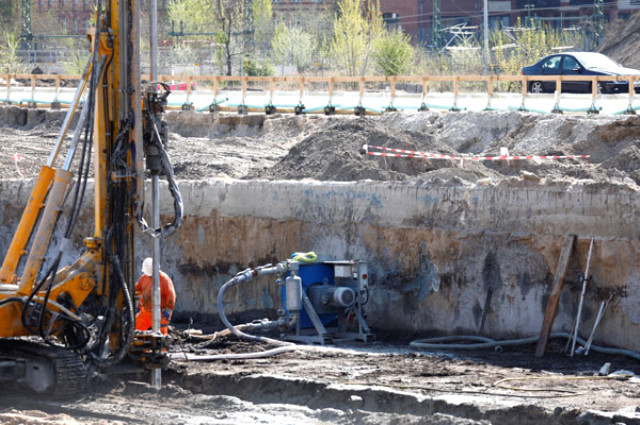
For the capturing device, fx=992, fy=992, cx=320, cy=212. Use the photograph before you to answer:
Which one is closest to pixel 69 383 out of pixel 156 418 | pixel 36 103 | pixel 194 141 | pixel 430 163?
pixel 156 418

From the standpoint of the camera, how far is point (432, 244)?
47.5 ft

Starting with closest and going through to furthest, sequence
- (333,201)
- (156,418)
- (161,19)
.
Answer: (156,418) → (333,201) → (161,19)

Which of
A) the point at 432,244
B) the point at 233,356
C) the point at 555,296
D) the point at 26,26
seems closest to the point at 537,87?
the point at 432,244

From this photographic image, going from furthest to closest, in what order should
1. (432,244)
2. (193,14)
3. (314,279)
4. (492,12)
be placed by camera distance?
(492,12) < (193,14) < (432,244) < (314,279)

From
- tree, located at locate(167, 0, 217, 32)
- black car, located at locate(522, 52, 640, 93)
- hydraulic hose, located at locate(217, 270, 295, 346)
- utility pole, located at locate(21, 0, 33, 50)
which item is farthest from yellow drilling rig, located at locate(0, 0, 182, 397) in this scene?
utility pole, located at locate(21, 0, 33, 50)

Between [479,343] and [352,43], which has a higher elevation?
[352,43]

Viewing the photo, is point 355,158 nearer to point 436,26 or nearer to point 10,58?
point 10,58

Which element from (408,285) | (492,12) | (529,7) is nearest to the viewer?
(408,285)

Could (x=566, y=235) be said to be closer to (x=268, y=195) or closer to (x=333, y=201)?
(x=333, y=201)

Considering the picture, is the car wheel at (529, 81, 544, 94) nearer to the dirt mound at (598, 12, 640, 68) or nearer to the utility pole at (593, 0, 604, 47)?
the dirt mound at (598, 12, 640, 68)

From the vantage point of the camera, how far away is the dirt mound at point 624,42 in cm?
5269

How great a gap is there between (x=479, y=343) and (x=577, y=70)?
19.2 m

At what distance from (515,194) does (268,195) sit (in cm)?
452

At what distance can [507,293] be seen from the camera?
13648 mm
